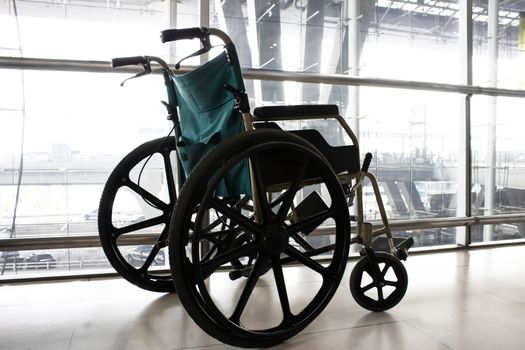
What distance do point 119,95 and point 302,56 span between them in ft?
11.5

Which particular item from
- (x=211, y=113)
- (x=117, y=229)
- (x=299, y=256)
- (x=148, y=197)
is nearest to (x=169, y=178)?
(x=148, y=197)

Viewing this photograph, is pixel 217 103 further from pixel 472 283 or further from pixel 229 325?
pixel 472 283

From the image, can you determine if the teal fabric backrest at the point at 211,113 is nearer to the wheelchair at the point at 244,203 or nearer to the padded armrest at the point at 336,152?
the wheelchair at the point at 244,203

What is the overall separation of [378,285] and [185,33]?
0.89m

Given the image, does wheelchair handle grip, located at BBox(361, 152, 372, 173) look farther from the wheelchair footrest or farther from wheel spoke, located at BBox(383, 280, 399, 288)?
wheel spoke, located at BBox(383, 280, 399, 288)

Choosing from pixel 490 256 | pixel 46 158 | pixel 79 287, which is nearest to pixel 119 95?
pixel 46 158

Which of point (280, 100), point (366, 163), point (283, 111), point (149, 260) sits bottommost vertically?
point (149, 260)

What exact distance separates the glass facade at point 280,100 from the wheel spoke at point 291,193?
1.89 feet

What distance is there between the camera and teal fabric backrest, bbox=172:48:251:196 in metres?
1.04

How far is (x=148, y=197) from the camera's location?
1.36 m

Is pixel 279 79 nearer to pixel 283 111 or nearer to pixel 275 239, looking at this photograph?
pixel 283 111

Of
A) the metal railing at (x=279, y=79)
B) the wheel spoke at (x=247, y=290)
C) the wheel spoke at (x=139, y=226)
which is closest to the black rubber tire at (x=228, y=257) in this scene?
the wheel spoke at (x=247, y=290)

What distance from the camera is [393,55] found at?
421cm

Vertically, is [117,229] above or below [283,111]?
below
